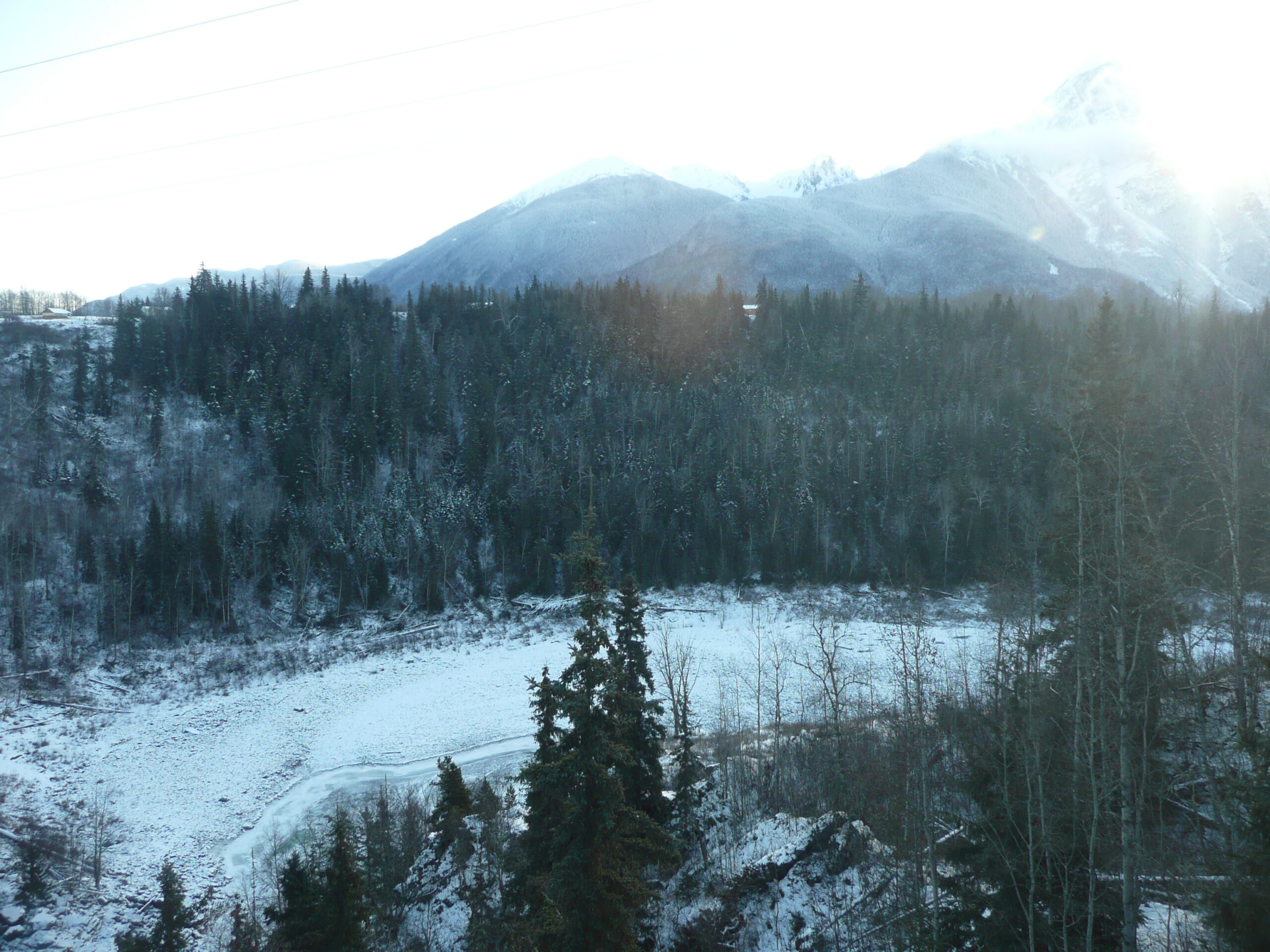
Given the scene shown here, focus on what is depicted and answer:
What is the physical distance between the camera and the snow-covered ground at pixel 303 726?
29.2m

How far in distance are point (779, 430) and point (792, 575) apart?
19.5 meters

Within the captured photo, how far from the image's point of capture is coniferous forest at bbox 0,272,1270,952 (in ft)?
39.1

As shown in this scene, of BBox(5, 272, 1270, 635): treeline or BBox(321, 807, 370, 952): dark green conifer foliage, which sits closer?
BBox(321, 807, 370, 952): dark green conifer foliage

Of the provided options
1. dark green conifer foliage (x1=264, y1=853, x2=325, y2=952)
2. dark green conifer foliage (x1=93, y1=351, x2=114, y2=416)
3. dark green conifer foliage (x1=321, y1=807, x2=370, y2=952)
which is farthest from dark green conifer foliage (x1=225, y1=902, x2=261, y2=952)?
dark green conifer foliage (x1=93, y1=351, x2=114, y2=416)

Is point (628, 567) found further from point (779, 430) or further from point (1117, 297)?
point (1117, 297)

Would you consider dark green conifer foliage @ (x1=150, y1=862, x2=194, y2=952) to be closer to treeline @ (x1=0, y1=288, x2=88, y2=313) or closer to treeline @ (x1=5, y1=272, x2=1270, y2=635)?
treeline @ (x1=5, y1=272, x2=1270, y2=635)

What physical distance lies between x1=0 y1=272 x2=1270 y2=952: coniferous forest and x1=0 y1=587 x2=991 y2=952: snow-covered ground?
3220 mm

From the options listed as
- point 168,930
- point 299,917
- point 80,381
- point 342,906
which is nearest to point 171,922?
point 168,930

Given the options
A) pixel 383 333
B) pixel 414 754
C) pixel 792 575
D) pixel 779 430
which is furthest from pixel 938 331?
pixel 414 754

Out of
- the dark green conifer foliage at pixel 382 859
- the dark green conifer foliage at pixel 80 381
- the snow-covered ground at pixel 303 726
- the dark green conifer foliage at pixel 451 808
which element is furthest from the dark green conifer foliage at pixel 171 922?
the dark green conifer foliage at pixel 80 381

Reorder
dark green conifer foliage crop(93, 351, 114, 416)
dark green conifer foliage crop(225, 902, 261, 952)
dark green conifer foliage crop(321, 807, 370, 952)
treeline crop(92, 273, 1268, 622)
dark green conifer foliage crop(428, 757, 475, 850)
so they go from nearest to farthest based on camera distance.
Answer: dark green conifer foliage crop(321, 807, 370, 952) < dark green conifer foliage crop(225, 902, 261, 952) < dark green conifer foliage crop(428, 757, 475, 850) < treeline crop(92, 273, 1268, 622) < dark green conifer foliage crop(93, 351, 114, 416)

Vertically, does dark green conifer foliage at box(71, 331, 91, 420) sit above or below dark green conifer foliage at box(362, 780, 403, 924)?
above

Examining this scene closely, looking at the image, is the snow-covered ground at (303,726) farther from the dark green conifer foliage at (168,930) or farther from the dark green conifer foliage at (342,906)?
the dark green conifer foliage at (342,906)

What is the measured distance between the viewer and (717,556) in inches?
2368
